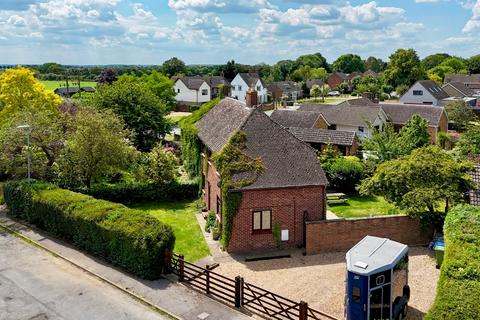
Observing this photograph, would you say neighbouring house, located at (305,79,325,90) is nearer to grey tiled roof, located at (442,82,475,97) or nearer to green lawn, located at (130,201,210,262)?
grey tiled roof, located at (442,82,475,97)

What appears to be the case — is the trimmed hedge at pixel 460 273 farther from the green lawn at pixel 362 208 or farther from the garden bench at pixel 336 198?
the garden bench at pixel 336 198

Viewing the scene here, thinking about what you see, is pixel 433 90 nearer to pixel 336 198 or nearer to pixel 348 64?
pixel 336 198

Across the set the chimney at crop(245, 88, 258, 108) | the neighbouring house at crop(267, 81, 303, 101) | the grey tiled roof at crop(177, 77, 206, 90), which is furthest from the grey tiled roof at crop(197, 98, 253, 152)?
the neighbouring house at crop(267, 81, 303, 101)

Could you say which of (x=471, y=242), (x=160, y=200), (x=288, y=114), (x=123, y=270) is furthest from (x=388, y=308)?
(x=288, y=114)

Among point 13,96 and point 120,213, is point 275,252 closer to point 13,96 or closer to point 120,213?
point 120,213

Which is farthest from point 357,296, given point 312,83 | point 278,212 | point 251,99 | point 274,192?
point 312,83
